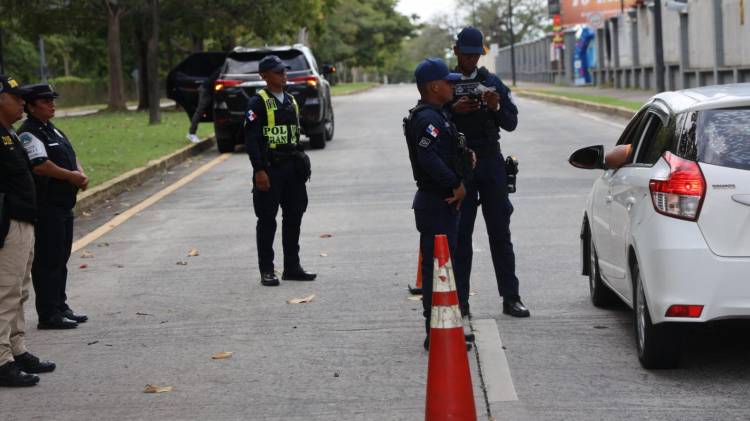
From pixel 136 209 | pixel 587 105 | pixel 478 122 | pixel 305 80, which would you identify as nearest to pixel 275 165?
pixel 478 122

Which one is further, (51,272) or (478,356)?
(51,272)

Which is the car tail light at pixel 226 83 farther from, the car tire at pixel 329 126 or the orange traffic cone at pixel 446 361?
the orange traffic cone at pixel 446 361

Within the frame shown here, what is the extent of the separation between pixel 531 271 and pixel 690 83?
27.7 meters

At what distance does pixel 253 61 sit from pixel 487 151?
15482 millimetres

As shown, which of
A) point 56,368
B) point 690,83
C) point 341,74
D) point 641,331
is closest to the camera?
point 641,331

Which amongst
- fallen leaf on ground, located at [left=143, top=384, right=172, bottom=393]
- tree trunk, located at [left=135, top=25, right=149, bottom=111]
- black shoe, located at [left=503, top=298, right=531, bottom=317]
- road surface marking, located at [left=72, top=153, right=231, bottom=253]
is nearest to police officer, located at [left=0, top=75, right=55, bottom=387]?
fallen leaf on ground, located at [left=143, top=384, right=172, bottom=393]

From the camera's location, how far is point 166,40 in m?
48.8

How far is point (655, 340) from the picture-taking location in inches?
247

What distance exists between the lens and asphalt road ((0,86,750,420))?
603 centimetres

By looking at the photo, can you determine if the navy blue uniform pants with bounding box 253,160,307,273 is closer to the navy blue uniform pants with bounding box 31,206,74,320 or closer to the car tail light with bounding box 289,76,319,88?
the navy blue uniform pants with bounding box 31,206,74,320

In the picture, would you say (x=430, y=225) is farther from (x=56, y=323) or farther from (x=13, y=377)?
(x=56, y=323)

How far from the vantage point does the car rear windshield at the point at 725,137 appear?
19.6ft

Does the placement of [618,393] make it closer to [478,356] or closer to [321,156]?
[478,356]

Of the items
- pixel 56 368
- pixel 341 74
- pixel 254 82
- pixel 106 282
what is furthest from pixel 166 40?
pixel 341 74
